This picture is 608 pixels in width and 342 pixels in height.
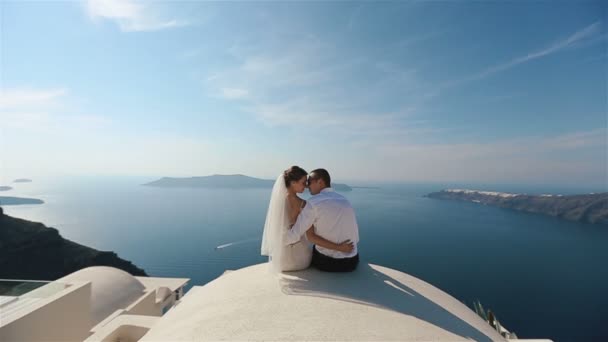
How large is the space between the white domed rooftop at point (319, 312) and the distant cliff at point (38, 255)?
51965mm

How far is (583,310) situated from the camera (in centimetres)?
4088

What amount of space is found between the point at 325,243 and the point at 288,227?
46cm

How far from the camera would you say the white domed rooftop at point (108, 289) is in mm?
11250

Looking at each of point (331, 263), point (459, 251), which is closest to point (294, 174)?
point (331, 263)

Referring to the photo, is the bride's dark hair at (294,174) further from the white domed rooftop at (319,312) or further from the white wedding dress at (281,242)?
the white domed rooftop at (319,312)

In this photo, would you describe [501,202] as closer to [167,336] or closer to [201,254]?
[201,254]

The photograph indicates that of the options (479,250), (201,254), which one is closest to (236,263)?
(201,254)

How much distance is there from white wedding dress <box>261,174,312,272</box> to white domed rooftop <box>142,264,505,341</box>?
131 mm

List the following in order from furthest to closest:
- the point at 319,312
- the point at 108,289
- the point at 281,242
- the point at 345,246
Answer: the point at 108,289
the point at 281,242
the point at 345,246
the point at 319,312

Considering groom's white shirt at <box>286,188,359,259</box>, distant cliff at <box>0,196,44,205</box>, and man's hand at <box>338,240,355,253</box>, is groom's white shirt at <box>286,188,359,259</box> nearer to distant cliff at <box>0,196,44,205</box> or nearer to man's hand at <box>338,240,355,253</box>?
man's hand at <box>338,240,355,253</box>

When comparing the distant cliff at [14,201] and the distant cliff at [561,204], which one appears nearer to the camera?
the distant cliff at [561,204]

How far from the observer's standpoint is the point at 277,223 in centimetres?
335

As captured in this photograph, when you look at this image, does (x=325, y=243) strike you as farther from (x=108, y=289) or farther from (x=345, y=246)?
(x=108, y=289)

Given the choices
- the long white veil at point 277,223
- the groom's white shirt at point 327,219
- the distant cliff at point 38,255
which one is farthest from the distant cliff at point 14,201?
the groom's white shirt at point 327,219
